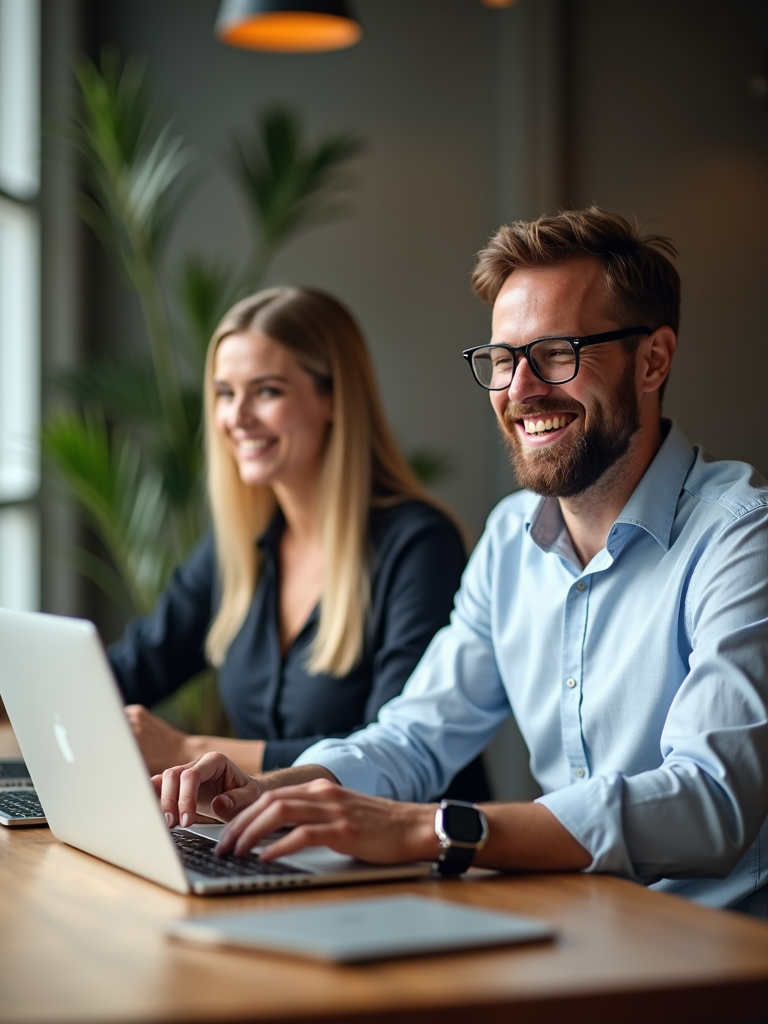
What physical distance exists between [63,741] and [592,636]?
716mm

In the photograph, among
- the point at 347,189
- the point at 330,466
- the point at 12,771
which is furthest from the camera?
the point at 347,189

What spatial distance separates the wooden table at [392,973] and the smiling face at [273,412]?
1.51m

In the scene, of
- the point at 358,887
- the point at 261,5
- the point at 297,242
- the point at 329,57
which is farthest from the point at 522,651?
the point at 329,57

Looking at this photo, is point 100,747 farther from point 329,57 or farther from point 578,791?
point 329,57

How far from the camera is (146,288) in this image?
3781mm

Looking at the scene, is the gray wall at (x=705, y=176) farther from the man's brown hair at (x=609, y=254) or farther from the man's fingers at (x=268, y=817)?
the man's fingers at (x=268, y=817)

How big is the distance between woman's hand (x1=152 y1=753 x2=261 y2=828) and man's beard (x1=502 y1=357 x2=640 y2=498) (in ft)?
1.90

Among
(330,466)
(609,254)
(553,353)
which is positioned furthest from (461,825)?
(330,466)

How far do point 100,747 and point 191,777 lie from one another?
0.74 feet

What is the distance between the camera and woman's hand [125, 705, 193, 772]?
6.58ft

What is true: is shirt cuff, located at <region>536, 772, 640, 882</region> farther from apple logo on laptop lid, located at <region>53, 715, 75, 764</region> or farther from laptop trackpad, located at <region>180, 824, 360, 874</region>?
apple logo on laptop lid, located at <region>53, 715, 75, 764</region>

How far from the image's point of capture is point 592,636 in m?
1.68

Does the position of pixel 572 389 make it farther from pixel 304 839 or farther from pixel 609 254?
pixel 304 839

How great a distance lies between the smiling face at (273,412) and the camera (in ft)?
8.39
